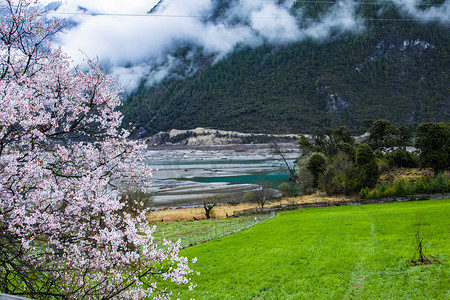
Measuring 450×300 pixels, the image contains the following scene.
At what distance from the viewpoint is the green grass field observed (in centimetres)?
908

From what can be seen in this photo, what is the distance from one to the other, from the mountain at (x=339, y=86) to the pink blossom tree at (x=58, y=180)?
12826 centimetres

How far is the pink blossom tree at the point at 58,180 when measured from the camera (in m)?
4.61

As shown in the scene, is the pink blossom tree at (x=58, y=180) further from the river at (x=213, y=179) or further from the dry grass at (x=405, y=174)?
the dry grass at (x=405, y=174)

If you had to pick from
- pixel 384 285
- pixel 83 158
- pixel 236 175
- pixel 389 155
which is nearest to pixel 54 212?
pixel 83 158

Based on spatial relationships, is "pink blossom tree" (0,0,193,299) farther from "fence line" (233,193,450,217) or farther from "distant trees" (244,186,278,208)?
"distant trees" (244,186,278,208)

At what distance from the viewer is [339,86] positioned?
150750 millimetres

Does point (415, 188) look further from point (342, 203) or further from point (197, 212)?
point (197, 212)

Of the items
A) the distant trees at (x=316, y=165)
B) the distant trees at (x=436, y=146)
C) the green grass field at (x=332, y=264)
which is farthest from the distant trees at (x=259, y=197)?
the distant trees at (x=436, y=146)

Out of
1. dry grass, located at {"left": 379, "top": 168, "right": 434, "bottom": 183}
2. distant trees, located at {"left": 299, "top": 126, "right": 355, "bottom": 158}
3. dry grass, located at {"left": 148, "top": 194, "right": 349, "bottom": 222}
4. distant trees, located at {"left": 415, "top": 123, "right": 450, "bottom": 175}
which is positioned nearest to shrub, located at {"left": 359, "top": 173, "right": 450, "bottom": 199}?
distant trees, located at {"left": 415, "top": 123, "right": 450, "bottom": 175}

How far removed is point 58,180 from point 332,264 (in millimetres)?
10290

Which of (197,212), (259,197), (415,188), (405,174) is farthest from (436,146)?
(197,212)

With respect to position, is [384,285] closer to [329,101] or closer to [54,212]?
[54,212]

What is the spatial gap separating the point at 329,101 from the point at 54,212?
15477 centimetres

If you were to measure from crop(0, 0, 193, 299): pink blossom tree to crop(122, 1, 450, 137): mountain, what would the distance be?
12826 centimetres
